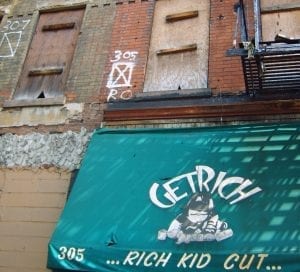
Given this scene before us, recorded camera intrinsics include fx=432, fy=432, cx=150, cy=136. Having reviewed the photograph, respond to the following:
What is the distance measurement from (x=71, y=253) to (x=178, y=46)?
4.15 metres

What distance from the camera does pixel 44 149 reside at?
23.9 ft

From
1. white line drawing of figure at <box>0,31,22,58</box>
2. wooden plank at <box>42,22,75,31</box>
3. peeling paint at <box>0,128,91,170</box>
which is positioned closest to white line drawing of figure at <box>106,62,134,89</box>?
peeling paint at <box>0,128,91,170</box>

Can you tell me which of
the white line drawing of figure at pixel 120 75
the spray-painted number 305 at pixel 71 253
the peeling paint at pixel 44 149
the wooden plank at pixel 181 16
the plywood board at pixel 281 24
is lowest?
the spray-painted number 305 at pixel 71 253

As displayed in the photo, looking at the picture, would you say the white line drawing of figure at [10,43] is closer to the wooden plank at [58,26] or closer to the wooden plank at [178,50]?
the wooden plank at [58,26]

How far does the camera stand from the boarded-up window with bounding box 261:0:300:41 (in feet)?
23.6

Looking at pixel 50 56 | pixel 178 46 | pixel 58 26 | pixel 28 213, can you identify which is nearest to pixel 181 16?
pixel 178 46

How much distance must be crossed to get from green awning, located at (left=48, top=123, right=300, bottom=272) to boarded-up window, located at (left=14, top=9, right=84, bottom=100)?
7.04 feet

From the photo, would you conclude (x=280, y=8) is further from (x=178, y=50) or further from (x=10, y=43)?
(x=10, y=43)

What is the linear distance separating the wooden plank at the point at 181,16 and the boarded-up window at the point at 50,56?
1868 millimetres

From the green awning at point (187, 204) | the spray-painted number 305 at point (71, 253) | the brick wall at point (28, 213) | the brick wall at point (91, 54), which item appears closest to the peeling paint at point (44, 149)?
the brick wall at point (28, 213)

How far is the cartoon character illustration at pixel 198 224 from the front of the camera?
527 cm

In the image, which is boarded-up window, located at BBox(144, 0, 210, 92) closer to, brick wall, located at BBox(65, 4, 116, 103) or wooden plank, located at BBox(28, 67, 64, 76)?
brick wall, located at BBox(65, 4, 116, 103)

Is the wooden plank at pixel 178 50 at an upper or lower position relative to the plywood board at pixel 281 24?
lower

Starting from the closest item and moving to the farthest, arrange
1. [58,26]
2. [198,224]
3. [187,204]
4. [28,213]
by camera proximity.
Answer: [198,224] < [187,204] < [28,213] < [58,26]
